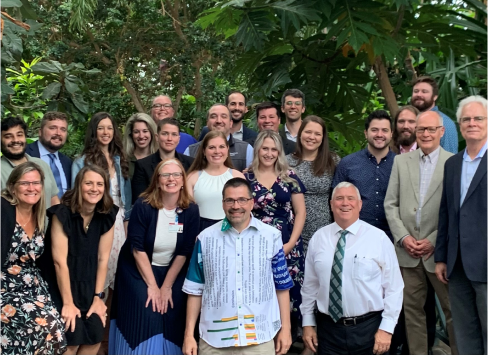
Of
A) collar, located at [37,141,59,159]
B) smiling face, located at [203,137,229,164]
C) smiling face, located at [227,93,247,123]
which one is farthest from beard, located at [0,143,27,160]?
smiling face, located at [227,93,247,123]

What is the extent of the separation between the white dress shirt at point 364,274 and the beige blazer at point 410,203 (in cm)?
66

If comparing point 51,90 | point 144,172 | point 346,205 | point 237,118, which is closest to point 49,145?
point 144,172

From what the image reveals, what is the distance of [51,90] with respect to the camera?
5926 mm

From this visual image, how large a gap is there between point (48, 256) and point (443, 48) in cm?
469

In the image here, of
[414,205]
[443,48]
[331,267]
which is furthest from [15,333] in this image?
[443,48]

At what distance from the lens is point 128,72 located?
9.01 meters

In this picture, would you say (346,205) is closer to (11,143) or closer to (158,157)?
(158,157)

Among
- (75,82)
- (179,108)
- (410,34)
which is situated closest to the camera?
(75,82)

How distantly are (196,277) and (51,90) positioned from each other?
2.98 m

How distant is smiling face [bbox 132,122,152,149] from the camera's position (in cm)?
516

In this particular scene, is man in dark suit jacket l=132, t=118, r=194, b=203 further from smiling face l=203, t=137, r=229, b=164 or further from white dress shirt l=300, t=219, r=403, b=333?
white dress shirt l=300, t=219, r=403, b=333

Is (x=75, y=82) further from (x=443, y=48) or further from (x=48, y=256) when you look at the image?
(x=443, y=48)

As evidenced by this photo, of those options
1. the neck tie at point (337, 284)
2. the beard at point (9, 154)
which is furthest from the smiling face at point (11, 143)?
the neck tie at point (337, 284)

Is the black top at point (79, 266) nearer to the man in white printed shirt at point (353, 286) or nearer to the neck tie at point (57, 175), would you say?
Answer: the neck tie at point (57, 175)
